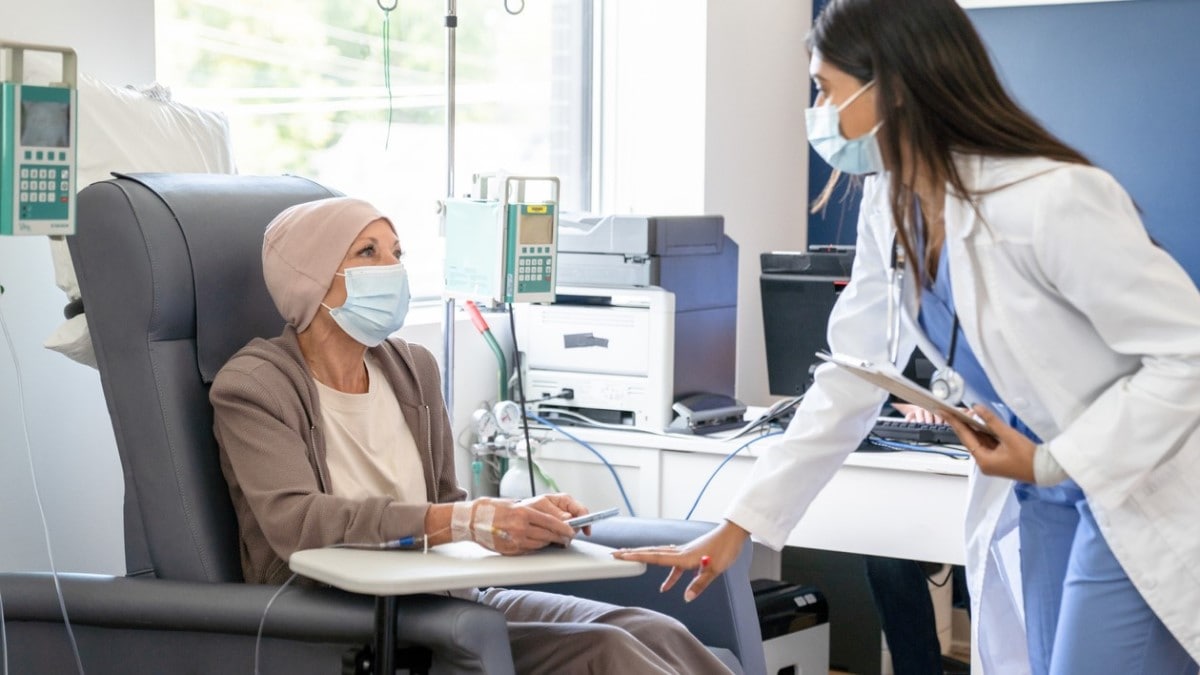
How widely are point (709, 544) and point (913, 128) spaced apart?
2.06 feet

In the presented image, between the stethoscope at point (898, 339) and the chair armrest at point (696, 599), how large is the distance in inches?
22.2

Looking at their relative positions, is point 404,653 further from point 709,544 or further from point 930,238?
point 930,238

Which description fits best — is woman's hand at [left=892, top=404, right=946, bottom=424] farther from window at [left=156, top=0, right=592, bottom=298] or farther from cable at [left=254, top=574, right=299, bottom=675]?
cable at [left=254, top=574, right=299, bottom=675]

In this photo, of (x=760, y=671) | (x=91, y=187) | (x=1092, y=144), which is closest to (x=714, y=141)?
(x=1092, y=144)

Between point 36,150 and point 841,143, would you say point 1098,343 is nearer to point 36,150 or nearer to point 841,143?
point 841,143

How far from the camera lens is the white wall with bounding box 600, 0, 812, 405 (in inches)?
150

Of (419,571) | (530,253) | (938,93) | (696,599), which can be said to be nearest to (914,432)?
(696,599)

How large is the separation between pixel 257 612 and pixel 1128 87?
11.0 feet

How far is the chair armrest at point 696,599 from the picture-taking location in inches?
84.0

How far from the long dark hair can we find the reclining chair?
2.46 feet

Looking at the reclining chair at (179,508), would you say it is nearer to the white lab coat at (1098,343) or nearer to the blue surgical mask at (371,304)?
the blue surgical mask at (371,304)

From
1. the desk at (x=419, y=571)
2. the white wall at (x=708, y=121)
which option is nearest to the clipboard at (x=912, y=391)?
the desk at (x=419, y=571)

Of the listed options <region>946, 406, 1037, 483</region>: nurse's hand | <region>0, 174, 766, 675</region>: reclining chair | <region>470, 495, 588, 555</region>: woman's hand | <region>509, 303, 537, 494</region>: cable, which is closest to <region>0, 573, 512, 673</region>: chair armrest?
<region>0, 174, 766, 675</region>: reclining chair

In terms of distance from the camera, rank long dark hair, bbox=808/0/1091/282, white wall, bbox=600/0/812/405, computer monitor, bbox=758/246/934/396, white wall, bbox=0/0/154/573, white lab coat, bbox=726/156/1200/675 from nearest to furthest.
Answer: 1. white lab coat, bbox=726/156/1200/675
2. long dark hair, bbox=808/0/1091/282
3. white wall, bbox=0/0/154/573
4. computer monitor, bbox=758/246/934/396
5. white wall, bbox=600/0/812/405
